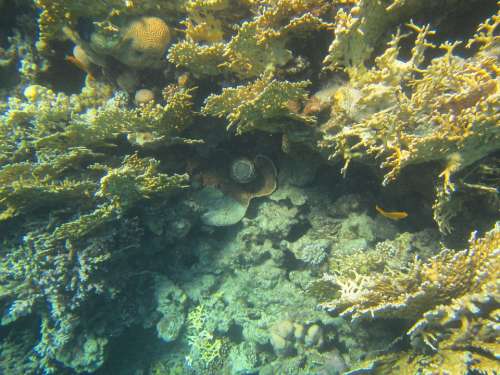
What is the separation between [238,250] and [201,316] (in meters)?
1.51

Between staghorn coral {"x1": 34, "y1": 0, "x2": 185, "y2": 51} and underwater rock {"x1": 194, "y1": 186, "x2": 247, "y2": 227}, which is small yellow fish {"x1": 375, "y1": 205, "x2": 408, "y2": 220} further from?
staghorn coral {"x1": 34, "y1": 0, "x2": 185, "y2": 51}

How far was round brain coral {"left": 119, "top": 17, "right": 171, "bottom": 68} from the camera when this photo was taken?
3664mm

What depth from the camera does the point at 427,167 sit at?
10.4ft

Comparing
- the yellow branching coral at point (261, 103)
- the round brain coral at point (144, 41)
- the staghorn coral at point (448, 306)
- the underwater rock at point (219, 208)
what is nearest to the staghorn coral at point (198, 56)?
the round brain coral at point (144, 41)

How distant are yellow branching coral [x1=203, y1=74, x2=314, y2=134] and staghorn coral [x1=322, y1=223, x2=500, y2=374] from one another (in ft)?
6.24

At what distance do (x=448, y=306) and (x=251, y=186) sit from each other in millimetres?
2883

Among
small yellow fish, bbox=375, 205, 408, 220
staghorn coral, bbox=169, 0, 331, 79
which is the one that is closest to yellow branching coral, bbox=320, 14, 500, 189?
staghorn coral, bbox=169, 0, 331, 79

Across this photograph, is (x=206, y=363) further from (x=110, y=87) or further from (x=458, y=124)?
(x=458, y=124)

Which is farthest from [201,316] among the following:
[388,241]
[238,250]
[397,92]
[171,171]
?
[397,92]

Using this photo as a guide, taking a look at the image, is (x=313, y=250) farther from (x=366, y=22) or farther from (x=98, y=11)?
(x=98, y=11)

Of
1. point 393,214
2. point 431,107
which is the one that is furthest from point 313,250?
point 431,107

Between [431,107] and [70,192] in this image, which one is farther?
[70,192]

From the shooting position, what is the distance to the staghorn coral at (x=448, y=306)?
8.82 feet

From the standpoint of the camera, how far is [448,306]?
9.21ft
